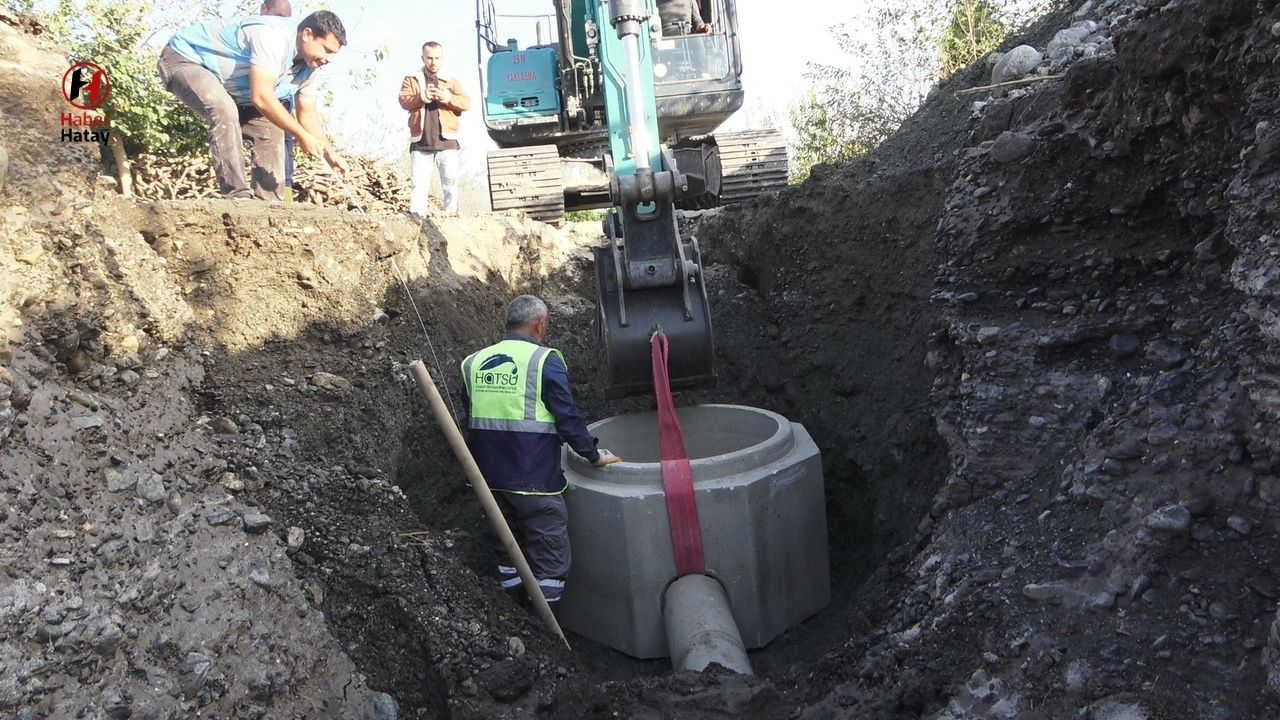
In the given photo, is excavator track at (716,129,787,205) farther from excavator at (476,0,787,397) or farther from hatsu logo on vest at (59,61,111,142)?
hatsu logo on vest at (59,61,111,142)

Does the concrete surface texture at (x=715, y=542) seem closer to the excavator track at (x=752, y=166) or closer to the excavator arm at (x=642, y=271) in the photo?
the excavator arm at (x=642, y=271)

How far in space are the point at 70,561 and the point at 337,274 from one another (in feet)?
8.22

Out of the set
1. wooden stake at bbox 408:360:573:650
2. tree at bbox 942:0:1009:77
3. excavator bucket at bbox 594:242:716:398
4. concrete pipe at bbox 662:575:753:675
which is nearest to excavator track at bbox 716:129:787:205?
tree at bbox 942:0:1009:77

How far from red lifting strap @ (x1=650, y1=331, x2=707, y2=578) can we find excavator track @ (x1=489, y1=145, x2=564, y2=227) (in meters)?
3.34

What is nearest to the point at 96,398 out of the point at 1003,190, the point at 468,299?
the point at 468,299

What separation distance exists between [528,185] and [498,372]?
11.4 feet

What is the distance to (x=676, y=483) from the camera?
4277 millimetres

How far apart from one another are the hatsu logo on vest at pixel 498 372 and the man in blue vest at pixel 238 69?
204 cm

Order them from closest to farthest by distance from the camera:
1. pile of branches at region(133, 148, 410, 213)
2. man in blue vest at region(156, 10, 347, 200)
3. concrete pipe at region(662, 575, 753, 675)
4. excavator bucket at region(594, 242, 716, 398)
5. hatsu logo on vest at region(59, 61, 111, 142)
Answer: concrete pipe at region(662, 575, 753, 675), hatsu logo on vest at region(59, 61, 111, 142), excavator bucket at region(594, 242, 716, 398), man in blue vest at region(156, 10, 347, 200), pile of branches at region(133, 148, 410, 213)

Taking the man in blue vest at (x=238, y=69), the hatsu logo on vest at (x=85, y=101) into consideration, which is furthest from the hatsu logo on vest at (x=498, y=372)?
the hatsu logo on vest at (x=85, y=101)

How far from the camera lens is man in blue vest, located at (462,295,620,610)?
4219mm

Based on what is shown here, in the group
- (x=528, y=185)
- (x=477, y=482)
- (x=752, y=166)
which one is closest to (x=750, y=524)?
(x=477, y=482)

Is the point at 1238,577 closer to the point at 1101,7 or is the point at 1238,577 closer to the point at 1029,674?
the point at 1029,674

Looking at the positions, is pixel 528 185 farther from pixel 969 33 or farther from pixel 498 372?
pixel 969 33
